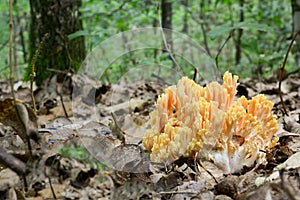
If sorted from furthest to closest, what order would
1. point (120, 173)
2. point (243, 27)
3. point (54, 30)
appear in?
1. point (54, 30)
2. point (243, 27)
3. point (120, 173)

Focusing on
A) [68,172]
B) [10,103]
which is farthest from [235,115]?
[10,103]

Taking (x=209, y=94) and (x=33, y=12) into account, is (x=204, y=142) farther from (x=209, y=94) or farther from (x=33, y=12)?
(x=33, y=12)

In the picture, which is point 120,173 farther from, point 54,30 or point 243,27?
point 54,30

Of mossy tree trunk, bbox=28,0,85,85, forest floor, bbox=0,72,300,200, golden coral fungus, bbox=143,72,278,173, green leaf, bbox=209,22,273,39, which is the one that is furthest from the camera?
mossy tree trunk, bbox=28,0,85,85

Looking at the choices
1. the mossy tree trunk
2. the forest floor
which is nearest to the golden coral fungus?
the forest floor

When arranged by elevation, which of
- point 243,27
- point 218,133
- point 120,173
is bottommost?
point 120,173

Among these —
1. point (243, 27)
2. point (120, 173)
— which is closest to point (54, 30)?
point (243, 27)

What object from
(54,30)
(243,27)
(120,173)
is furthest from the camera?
(54,30)

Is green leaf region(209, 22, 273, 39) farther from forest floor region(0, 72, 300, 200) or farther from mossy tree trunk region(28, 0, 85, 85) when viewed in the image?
mossy tree trunk region(28, 0, 85, 85)

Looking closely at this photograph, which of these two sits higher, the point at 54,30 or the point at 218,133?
the point at 54,30
